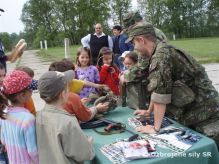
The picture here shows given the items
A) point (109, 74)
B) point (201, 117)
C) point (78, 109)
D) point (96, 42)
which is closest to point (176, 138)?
point (201, 117)

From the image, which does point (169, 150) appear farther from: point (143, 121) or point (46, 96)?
point (46, 96)

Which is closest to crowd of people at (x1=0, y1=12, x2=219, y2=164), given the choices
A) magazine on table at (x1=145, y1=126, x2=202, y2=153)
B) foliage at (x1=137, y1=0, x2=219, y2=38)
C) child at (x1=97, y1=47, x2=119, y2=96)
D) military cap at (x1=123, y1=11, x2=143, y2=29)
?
magazine on table at (x1=145, y1=126, x2=202, y2=153)

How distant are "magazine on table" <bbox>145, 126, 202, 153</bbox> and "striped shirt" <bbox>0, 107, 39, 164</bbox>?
92cm

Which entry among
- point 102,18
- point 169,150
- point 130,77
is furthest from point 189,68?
point 102,18

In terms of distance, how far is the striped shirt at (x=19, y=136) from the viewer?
8.02 ft

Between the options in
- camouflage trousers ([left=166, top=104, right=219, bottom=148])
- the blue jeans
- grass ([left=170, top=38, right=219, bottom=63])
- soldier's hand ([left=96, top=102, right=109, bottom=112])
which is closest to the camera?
the blue jeans

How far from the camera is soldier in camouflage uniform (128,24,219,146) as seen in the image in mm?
2885

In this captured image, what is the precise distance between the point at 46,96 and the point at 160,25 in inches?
2405

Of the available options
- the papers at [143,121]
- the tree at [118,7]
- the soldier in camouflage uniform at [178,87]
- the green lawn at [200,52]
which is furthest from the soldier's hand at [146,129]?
the tree at [118,7]

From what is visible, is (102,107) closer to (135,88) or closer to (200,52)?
(135,88)

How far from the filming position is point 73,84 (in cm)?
346

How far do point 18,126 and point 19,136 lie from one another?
7cm

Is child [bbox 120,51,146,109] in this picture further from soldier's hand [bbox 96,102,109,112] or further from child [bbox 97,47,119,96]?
child [bbox 97,47,119,96]

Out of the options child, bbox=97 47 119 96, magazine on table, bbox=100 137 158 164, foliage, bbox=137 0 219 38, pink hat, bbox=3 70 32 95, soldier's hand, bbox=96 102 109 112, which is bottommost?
magazine on table, bbox=100 137 158 164
